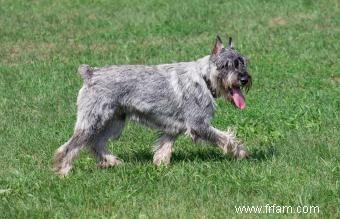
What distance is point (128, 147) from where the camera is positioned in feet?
31.8

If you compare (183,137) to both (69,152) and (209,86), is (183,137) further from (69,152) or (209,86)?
(69,152)

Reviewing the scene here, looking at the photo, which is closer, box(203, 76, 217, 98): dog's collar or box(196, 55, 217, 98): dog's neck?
box(196, 55, 217, 98): dog's neck

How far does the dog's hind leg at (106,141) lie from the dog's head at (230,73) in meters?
1.29

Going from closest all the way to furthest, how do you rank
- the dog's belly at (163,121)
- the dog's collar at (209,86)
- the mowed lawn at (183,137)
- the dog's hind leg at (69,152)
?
the mowed lawn at (183,137) < the dog's hind leg at (69,152) < the dog's collar at (209,86) < the dog's belly at (163,121)

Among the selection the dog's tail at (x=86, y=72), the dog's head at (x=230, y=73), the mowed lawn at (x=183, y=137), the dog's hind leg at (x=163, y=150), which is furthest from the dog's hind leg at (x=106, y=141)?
the dog's head at (x=230, y=73)

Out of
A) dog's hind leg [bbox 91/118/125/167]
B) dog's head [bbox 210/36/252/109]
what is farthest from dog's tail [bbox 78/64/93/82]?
dog's head [bbox 210/36/252/109]

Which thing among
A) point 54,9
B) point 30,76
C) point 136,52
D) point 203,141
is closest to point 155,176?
point 203,141

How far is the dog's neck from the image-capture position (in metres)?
8.61

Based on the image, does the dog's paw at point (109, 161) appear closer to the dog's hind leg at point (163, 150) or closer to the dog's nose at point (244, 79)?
the dog's hind leg at point (163, 150)

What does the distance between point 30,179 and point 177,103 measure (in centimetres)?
194

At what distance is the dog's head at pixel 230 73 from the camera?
334 inches

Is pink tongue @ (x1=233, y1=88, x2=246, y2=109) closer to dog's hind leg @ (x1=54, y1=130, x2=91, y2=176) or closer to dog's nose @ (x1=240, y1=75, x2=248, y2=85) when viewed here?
dog's nose @ (x1=240, y1=75, x2=248, y2=85)

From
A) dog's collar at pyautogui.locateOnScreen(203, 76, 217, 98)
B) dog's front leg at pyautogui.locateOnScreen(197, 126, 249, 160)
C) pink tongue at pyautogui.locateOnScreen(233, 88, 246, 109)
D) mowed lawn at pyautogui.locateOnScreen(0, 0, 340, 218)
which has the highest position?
dog's collar at pyautogui.locateOnScreen(203, 76, 217, 98)

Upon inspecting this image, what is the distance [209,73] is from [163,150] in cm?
109
